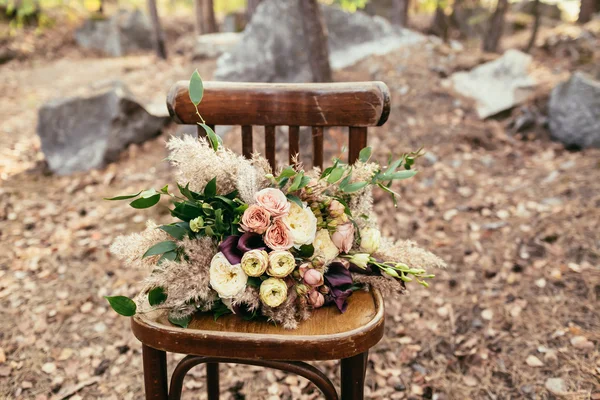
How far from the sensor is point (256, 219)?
1.32 meters

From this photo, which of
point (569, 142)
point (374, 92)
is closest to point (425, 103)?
point (569, 142)

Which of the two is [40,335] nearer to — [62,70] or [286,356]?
[286,356]

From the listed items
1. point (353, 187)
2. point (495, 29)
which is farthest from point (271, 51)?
point (353, 187)

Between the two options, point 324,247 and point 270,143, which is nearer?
point 324,247

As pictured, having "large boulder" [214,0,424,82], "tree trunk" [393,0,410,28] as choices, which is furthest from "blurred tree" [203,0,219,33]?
"large boulder" [214,0,424,82]

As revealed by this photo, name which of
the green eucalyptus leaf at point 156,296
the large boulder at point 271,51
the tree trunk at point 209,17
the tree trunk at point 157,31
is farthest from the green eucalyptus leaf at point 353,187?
the tree trunk at point 209,17

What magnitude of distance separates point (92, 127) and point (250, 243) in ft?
11.1

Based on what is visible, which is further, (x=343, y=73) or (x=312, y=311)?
(x=343, y=73)

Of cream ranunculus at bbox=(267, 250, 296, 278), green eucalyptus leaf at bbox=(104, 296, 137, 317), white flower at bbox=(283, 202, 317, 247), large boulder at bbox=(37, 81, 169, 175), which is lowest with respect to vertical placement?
large boulder at bbox=(37, 81, 169, 175)

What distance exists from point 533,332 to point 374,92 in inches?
59.6

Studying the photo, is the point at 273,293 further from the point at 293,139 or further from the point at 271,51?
the point at 271,51

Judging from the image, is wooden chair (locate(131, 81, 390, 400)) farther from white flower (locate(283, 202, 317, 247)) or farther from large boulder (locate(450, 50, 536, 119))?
large boulder (locate(450, 50, 536, 119))

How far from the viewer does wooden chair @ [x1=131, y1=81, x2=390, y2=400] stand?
1295 mm

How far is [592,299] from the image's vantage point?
2.52 m
